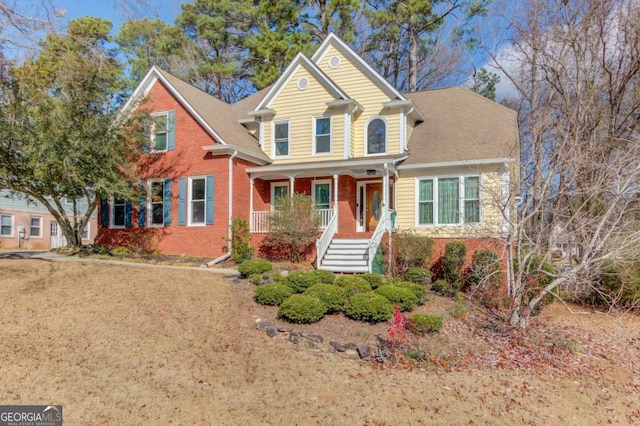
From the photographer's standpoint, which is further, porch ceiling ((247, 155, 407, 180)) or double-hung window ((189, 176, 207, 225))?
double-hung window ((189, 176, 207, 225))

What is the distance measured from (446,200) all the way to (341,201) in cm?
363

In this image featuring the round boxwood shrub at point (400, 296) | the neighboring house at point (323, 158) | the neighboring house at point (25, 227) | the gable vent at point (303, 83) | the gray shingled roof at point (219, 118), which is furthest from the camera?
the neighboring house at point (25, 227)

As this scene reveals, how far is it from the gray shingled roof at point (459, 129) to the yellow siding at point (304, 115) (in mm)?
2796

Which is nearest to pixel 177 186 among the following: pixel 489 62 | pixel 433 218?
pixel 433 218

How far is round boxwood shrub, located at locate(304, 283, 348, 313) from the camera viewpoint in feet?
31.3

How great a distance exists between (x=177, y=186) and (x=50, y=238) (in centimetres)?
1833

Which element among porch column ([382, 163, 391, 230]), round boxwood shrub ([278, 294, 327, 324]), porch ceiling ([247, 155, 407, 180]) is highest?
porch ceiling ([247, 155, 407, 180])

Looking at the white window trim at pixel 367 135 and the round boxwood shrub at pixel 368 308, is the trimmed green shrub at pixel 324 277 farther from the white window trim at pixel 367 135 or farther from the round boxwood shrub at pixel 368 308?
the white window trim at pixel 367 135

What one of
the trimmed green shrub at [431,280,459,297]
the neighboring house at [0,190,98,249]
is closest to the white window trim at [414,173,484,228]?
the trimmed green shrub at [431,280,459,297]

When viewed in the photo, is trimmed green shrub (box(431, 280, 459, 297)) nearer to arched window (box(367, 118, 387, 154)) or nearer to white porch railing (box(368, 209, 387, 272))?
white porch railing (box(368, 209, 387, 272))

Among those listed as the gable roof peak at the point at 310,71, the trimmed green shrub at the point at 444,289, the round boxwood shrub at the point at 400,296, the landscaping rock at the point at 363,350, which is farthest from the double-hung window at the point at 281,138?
the landscaping rock at the point at 363,350

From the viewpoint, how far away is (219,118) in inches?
688

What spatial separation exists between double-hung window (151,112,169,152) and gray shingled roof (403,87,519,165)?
28.8ft

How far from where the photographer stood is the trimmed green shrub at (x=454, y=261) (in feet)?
40.0
